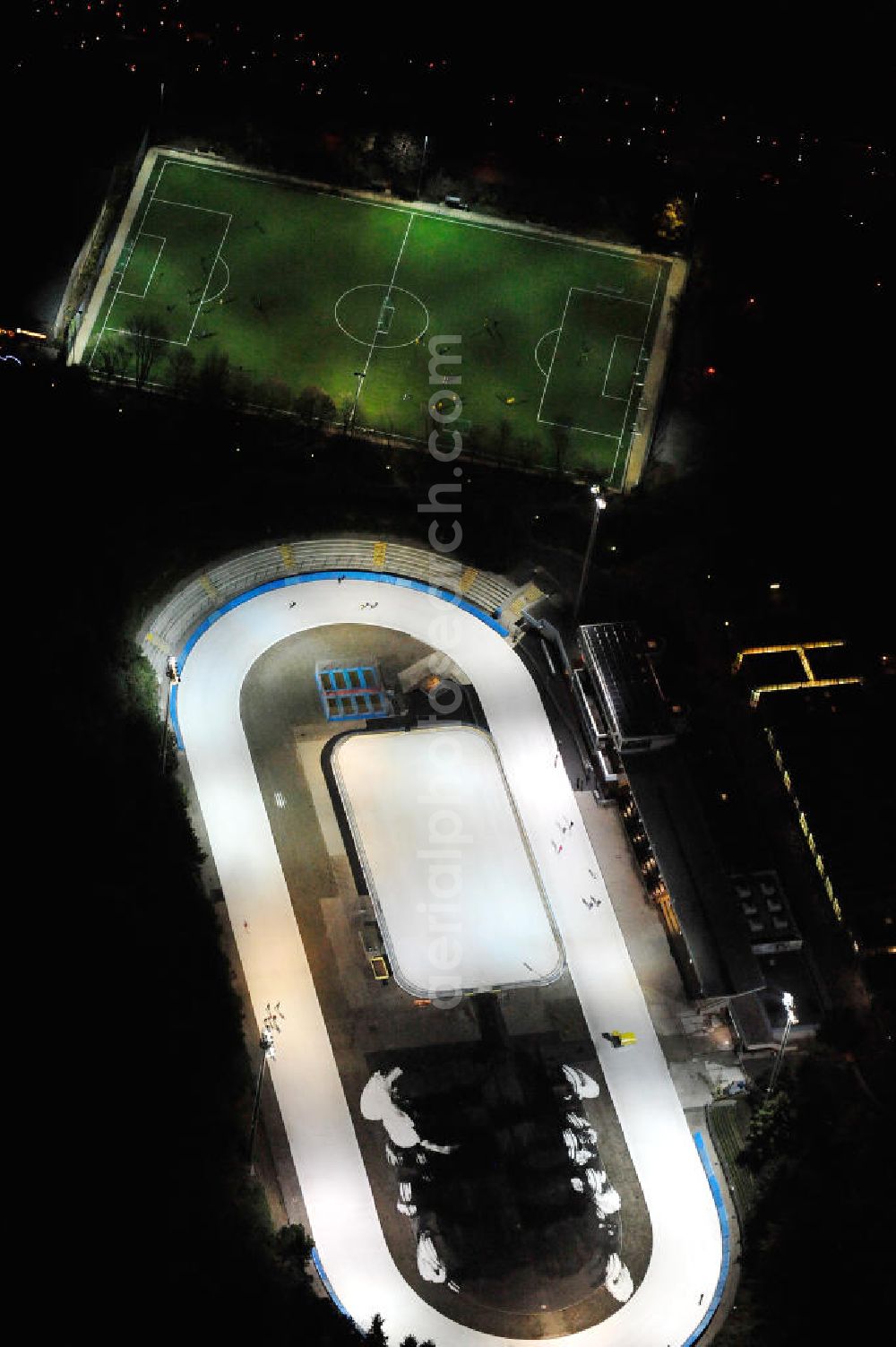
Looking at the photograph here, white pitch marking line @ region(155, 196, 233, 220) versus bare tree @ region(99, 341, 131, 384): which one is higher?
white pitch marking line @ region(155, 196, 233, 220)

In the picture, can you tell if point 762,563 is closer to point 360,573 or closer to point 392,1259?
point 360,573

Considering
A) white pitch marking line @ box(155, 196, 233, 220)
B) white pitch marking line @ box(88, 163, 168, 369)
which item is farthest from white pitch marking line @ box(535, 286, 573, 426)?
white pitch marking line @ box(88, 163, 168, 369)

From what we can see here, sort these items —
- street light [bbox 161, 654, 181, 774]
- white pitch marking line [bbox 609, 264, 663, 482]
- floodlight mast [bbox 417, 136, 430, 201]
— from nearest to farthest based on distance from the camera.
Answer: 1. street light [bbox 161, 654, 181, 774]
2. white pitch marking line [bbox 609, 264, 663, 482]
3. floodlight mast [bbox 417, 136, 430, 201]

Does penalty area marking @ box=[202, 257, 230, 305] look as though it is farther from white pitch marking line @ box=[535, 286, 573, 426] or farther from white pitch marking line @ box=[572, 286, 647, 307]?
white pitch marking line @ box=[572, 286, 647, 307]

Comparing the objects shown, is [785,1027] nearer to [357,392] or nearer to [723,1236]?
[723,1236]

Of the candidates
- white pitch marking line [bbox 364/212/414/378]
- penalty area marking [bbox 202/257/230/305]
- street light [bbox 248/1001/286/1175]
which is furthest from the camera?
penalty area marking [bbox 202/257/230/305]

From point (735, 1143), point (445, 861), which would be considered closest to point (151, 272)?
point (445, 861)
